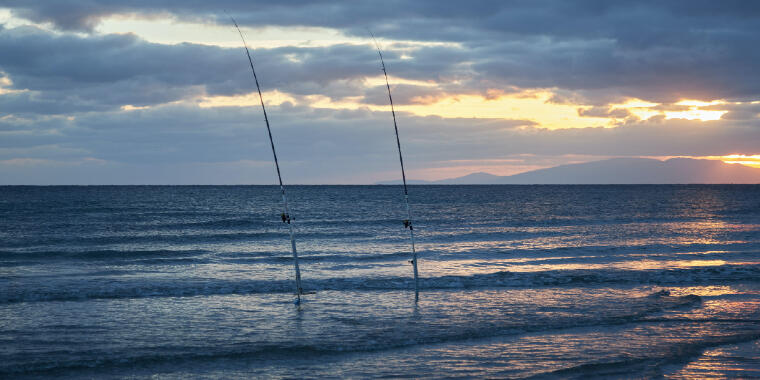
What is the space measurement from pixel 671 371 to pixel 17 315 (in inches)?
475

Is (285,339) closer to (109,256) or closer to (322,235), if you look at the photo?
(109,256)

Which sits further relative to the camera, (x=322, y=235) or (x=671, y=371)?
(x=322, y=235)

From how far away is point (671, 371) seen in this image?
8523 millimetres

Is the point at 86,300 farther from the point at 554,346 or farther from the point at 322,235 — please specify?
the point at 322,235

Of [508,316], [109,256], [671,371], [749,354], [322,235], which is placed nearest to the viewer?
[671,371]

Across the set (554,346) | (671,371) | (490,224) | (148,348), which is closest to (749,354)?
(671,371)

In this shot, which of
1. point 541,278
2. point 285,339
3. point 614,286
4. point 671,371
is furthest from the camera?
point 541,278

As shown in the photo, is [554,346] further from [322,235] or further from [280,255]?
[322,235]

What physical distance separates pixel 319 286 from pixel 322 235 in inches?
620

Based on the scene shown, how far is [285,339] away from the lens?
10188mm

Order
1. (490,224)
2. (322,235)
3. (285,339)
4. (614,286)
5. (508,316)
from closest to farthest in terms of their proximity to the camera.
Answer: (285,339), (508,316), (614,286), (322,235), (490,224)

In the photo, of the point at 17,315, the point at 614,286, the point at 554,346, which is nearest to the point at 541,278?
the point at 614,286

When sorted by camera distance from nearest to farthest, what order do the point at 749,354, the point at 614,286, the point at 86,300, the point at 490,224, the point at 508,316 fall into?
1. the point at 749,354
2. the point at 508,316
3. the point at 86,300
4. the point at 614,286
5. the point at 490,224

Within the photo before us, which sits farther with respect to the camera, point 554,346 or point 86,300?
point 86,300
